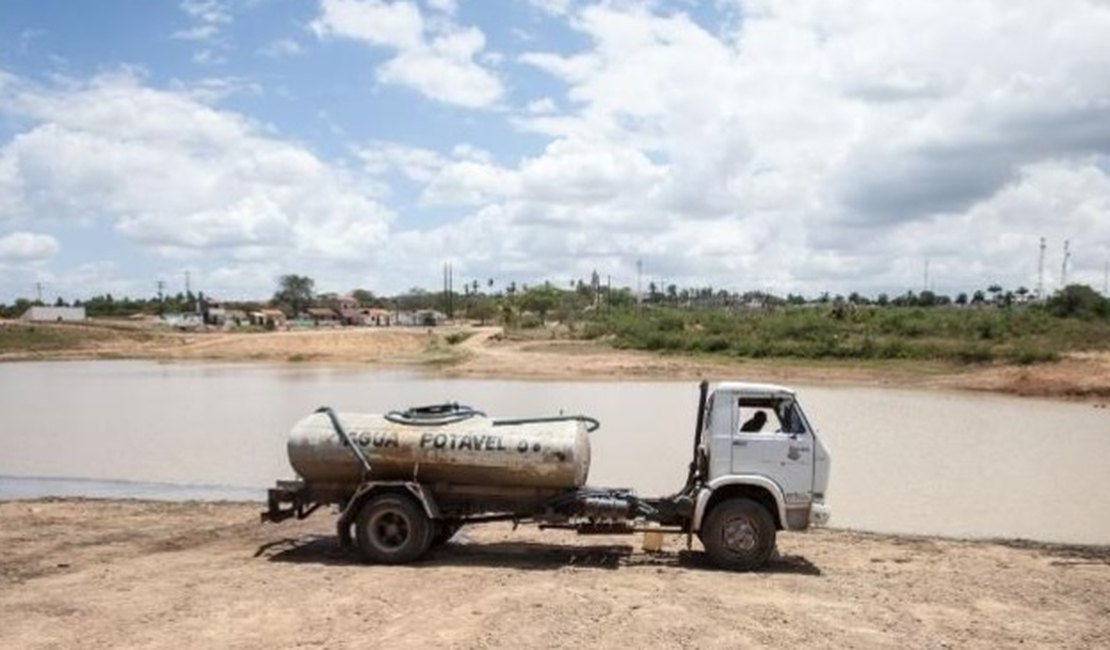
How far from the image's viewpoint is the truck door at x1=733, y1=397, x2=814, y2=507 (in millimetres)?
11391

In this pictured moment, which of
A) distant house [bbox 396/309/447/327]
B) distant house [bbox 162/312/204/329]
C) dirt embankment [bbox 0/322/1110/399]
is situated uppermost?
distant house [bbox 396/309/447/327]

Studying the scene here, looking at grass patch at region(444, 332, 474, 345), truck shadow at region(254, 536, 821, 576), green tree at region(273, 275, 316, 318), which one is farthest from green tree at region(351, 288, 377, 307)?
truck shadow at region(254, 536, 821, 576)

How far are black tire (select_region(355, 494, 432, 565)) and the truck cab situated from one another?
304cm

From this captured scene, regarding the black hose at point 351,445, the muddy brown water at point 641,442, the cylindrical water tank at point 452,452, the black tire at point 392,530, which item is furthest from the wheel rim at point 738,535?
the muddy brown water at point 641,442

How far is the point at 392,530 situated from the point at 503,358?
1978 inches

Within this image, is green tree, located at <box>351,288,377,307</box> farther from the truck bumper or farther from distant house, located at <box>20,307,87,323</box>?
the truck bumper

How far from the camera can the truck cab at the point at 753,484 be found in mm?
11375

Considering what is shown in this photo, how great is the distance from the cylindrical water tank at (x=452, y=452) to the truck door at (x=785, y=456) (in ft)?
5.83

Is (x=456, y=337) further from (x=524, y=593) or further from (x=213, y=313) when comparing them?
(x=524, y=593)

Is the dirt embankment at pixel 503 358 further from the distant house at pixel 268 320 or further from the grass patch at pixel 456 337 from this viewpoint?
the distant house at pixel 268 320

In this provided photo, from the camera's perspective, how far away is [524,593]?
33.5 ft

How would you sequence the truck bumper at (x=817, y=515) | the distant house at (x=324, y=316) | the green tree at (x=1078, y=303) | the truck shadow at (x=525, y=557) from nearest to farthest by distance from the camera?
the truck bumper at (x=817, y=515) → the truck shadow at (x=525, y=557) → the green tree at (x=1078, y=303) → the distant house at (x=324, y=316)

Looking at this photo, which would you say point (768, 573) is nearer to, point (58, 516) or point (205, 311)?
point (58, 516)

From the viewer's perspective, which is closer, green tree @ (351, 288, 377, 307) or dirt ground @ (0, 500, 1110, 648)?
dirt ground @ (0, 500, 1110, 648)
